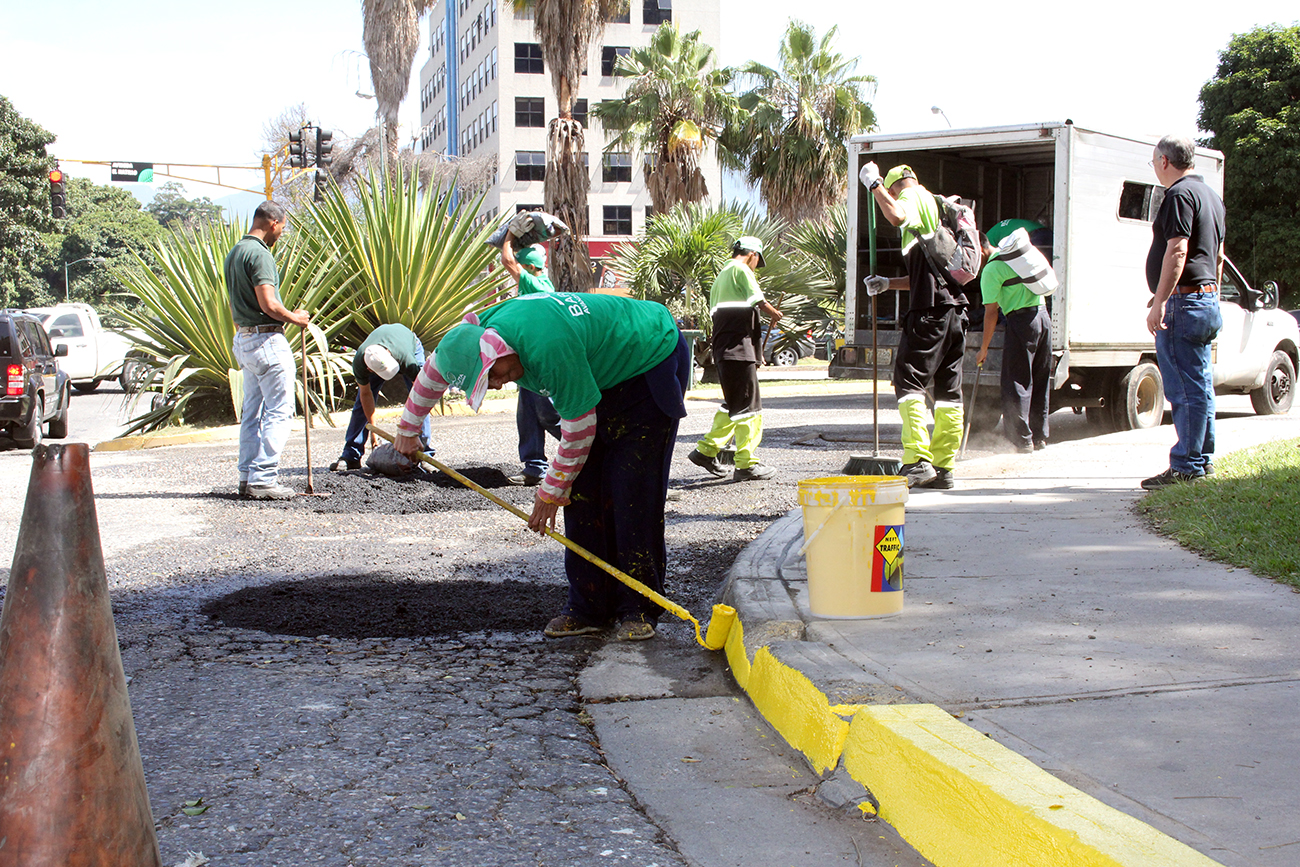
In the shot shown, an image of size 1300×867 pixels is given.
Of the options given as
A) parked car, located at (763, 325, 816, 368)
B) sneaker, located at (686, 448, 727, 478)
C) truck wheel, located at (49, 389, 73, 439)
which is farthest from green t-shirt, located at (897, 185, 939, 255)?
parked car, located at (763, 325, 816, 368)

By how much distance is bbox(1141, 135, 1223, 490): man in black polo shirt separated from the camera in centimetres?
658

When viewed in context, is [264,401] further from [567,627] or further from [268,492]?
[567,627]

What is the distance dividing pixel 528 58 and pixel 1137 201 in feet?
169

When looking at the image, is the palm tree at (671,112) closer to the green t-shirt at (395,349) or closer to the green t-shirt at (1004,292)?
the green t-shirt at (1004,292)

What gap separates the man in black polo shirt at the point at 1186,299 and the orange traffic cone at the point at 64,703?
5938 mm

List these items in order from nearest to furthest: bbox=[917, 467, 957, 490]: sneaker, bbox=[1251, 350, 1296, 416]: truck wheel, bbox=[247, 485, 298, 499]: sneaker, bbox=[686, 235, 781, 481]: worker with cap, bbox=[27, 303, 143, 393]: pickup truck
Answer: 1. bbox=[917, 467, 957, 490]: sneaker
2. bbox=[247, 485, 298, 499]: sneaker
3. bbox=[686, 235, 781, 481]: worker with cap
4. bbox=[1251, 350, 1296, 416]: truck wheel
5. bbox=[27, 303, 143, 393]: pickup truck

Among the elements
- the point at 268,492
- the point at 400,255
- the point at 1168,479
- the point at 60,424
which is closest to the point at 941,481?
the point at 1168,479

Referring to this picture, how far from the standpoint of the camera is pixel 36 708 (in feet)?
7.03

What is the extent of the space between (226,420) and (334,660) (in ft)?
33.7

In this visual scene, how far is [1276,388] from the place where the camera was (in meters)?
12.5

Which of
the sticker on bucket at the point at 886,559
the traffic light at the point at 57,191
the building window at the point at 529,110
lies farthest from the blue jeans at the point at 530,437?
the building window at the point at 529,110

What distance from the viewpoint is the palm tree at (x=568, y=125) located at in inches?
952

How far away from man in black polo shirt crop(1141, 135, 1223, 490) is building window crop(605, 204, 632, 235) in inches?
2061

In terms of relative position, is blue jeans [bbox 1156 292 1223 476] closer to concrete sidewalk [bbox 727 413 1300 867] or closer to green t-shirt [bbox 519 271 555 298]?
concrete sidewalk [bbox 727 413 1300 867]
